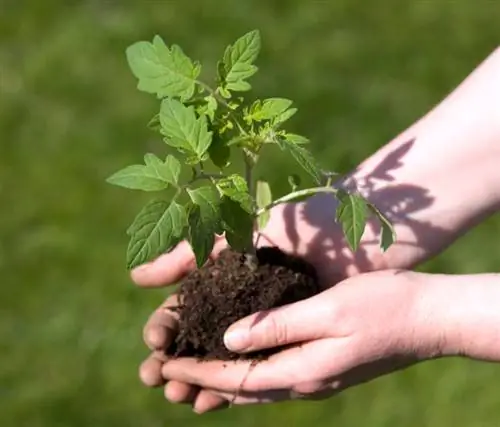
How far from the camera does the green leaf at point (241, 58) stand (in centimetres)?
143

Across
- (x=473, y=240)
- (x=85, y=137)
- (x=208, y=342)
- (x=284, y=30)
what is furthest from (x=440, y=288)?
(x=284, y=30)

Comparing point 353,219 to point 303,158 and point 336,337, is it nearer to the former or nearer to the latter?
point 303,158

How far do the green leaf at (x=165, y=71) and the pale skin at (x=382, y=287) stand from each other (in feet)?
1.38

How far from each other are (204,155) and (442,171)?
1.95 feet

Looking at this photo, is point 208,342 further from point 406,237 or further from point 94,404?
point 94,404

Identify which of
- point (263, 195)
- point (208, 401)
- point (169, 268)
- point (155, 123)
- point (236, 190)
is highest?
point (155, 123)

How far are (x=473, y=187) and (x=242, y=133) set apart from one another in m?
0.58

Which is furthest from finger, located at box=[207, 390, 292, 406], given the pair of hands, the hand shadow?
the hand shadow

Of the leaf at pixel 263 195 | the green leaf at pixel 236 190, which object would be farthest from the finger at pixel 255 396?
the green leaf at pixel 236 190

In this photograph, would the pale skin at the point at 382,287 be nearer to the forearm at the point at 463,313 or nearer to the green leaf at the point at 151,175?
the forearm at the point at 463,313

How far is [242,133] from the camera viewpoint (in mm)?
1427

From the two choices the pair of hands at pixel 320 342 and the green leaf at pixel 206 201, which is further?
the pair of hands at pixel 320 342

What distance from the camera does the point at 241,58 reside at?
1434 mm

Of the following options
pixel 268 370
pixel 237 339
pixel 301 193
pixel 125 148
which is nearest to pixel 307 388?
pixel 268 370
